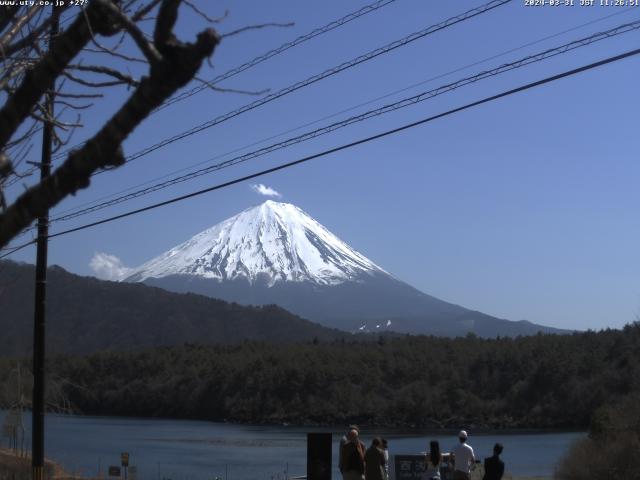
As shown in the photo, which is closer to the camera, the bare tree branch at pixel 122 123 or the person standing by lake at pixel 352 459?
the bare tree branch at pixel 122 123

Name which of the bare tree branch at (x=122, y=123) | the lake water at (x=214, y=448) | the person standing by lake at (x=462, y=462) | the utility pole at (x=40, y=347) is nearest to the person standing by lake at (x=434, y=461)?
the person standing by lake at (x=462, y=462)

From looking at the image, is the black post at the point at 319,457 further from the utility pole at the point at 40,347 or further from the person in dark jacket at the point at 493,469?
the utility pole at the point at 40,347

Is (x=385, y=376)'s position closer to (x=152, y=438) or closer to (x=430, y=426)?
(x=430, y=426)

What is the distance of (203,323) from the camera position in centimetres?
16550

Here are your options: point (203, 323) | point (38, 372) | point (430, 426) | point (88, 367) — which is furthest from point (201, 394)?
point (203, 323)

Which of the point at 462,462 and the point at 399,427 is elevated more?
the point at 462,462

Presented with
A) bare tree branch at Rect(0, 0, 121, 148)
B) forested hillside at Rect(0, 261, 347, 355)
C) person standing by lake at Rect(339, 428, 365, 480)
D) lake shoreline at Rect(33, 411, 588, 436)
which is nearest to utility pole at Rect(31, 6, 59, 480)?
person standing by lake at Rect(339, 428, 365, 480)

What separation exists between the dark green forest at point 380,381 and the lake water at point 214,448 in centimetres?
808

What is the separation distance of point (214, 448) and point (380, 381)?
35745mm

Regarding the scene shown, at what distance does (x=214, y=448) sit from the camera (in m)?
48.7

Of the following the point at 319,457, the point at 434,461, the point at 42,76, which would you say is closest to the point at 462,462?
the point at 434,461

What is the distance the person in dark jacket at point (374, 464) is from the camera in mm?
13812

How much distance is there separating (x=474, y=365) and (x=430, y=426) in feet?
37.6

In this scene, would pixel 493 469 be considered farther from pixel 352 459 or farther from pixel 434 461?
pixel 352 459
